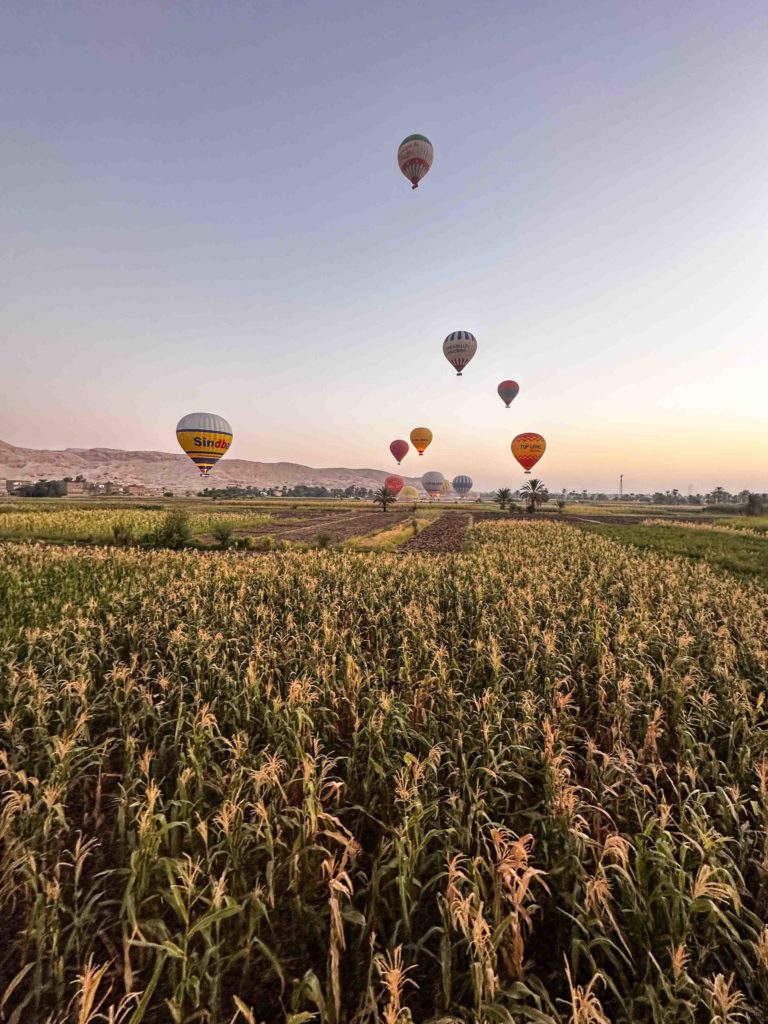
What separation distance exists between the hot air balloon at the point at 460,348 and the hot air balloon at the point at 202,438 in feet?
99.6

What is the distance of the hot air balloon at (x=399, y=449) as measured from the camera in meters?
104

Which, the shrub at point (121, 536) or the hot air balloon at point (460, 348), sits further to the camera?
the hot air balloon at point (460, 348)

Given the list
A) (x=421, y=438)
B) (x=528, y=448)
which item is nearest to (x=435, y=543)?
(x=528, y=448)

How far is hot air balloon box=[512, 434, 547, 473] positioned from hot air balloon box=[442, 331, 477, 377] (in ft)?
47.4

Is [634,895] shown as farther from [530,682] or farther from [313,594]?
[313,594]

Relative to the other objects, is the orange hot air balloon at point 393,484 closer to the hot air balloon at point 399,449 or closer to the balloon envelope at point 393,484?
the balloon envelope at point 393,484

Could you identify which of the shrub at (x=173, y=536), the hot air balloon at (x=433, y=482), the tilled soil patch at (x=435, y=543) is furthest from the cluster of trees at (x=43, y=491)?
the tilled soil patch at (x=435, y=543)

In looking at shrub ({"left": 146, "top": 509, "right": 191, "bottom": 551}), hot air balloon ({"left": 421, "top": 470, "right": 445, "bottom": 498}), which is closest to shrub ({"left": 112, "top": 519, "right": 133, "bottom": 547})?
shrub ({"left": 146, "top": 509, "right": 191, "bottom": 551})

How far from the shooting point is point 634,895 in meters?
3.32

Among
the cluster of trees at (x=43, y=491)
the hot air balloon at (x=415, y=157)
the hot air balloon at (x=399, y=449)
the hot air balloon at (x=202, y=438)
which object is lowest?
the cluster of trees at (x=43, y=491)

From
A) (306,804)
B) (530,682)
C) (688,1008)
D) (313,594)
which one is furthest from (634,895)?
(313,594)

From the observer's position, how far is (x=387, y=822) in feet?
15.8

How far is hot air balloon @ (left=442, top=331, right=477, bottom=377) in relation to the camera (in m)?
56.8

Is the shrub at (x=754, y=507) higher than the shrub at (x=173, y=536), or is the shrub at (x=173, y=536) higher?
the shrub at (x=754, y=507)
